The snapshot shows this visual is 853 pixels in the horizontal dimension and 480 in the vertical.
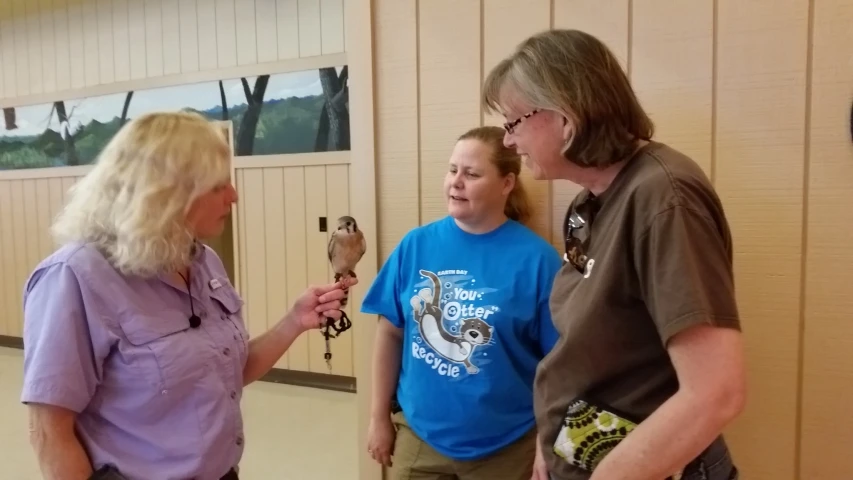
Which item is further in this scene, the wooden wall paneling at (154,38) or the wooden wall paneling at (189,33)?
the wooden wall paneling at (154,38)

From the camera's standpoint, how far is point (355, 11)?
5.50 ft

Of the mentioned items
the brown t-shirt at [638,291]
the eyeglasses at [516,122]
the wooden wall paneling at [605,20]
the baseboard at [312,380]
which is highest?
the wooden wall paneling at [605,20]

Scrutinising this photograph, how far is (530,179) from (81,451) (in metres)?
1.04

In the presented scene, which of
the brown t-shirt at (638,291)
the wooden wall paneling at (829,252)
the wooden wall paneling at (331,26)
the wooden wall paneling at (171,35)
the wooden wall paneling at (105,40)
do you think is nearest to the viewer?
the brown t-shirt at (638,291)

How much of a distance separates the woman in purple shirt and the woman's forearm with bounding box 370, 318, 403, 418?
15.1 inches

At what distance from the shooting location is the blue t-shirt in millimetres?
1388

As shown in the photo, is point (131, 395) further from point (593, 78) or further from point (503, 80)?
point (593, 78)

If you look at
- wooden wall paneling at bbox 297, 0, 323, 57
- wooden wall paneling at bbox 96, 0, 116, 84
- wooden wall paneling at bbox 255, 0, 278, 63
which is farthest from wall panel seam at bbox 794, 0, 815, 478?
wooden wall paneling at bbox 96, 0, 116, 84

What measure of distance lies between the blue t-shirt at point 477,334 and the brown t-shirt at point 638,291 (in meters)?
0.33

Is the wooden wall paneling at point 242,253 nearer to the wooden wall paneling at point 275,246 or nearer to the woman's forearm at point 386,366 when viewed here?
the wooden wall paneling at point 275,246

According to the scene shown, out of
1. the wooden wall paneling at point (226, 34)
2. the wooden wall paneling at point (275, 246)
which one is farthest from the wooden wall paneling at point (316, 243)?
the wooden wall paneling at point (226, 34)

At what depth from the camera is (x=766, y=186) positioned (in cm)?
129

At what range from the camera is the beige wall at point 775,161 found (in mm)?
1248

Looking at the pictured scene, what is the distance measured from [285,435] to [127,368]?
218 cm
